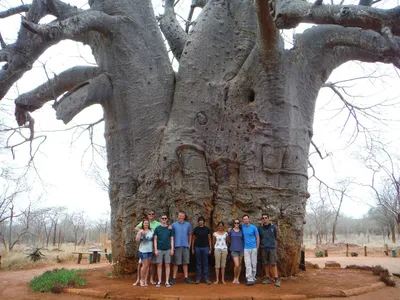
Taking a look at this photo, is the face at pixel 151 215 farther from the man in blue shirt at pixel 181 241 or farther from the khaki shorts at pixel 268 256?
the khaki shorts at pixel 268 256

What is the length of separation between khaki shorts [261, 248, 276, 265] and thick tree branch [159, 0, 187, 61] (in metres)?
3.52

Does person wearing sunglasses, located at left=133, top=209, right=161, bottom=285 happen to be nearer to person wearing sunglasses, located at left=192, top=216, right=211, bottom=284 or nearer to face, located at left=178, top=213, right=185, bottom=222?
face, located at left=178, top=213, right=185, bottom=222

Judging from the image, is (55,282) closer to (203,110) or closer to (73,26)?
(203,110)

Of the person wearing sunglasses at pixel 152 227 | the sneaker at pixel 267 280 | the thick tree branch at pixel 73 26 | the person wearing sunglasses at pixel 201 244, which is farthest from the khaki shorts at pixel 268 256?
the thick tree branch at pixel 73 26

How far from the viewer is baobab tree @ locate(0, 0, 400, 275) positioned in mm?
4887

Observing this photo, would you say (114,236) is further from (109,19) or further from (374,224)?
(374,224)

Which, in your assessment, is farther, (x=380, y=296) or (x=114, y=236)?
(x=114, y=236)

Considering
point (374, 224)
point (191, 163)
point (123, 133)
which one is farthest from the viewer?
point (374, 224)

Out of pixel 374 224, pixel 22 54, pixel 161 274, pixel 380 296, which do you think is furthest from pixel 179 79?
pixel 374 224

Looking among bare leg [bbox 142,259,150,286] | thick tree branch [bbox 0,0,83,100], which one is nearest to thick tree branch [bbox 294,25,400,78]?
thick tree branch [bbox 0,0,83,100]

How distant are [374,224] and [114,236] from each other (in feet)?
168

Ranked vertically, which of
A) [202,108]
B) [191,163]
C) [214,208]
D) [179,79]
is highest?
[179,79]

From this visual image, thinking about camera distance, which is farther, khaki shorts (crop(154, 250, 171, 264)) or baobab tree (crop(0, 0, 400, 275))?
baobab tree (crop(0, 0, 400, 275))

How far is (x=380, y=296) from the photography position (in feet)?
13.2
